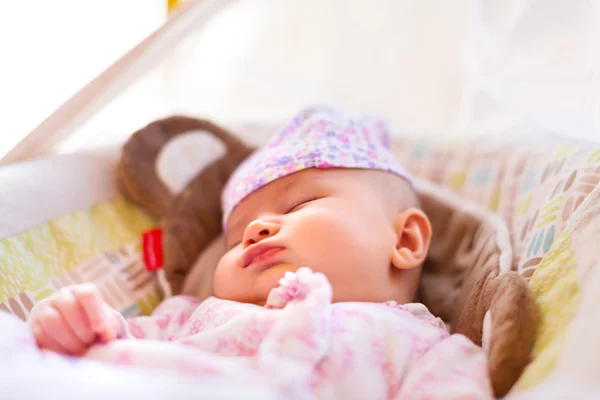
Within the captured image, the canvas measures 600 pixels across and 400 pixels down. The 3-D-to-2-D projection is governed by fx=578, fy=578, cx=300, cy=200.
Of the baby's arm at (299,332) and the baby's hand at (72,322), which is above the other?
the baby's hand at (72,322)

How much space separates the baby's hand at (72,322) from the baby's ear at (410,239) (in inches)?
20.3

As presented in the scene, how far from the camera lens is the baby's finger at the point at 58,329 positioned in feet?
2.49

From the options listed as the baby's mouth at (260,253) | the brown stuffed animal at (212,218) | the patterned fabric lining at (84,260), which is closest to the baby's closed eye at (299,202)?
the baby's mouth at (260,253)

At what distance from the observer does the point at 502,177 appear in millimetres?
1370

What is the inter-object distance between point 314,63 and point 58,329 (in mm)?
1409

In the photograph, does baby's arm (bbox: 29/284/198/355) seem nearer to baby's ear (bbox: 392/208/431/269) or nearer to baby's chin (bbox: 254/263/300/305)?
baby's chin (bbox: 254/263/300/305)

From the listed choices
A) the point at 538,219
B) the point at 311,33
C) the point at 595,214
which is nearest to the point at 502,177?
the point at 538,219

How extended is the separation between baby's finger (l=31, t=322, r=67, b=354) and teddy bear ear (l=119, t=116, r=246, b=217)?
626 millimetres

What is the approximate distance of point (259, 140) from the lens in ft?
5.15

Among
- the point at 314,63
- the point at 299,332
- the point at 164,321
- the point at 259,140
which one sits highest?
the point at 314,63

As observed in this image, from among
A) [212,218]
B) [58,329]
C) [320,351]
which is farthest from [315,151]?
[58,329]

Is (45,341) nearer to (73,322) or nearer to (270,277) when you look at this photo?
(73,322)

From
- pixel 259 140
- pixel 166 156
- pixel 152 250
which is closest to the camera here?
pixel 152 250

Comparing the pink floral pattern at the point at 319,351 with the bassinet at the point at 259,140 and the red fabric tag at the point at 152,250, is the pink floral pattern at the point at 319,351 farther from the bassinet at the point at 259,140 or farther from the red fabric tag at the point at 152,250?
the red fabric tag at the point at 152,250
